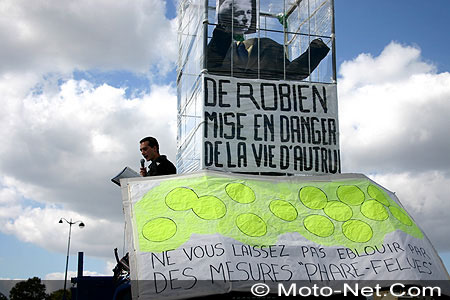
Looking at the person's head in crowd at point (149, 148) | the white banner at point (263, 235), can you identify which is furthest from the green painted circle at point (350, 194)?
the person's head in crowd at point (149, 148)

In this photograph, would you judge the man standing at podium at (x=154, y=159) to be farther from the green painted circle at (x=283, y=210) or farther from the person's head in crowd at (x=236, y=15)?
the person's head in crowd at (x=236, y=15)

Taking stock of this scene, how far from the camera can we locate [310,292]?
617 centimetres

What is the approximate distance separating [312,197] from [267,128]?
13.7 feet

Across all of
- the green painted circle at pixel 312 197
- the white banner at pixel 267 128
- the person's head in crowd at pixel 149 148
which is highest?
the white banner at pixel 267 128

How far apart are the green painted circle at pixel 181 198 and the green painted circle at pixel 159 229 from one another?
0.31m

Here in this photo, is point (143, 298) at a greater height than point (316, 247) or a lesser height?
lesser

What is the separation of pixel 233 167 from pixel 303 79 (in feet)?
10.6

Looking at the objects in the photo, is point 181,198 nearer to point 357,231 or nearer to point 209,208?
point 209,208

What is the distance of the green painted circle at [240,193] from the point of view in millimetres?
7211

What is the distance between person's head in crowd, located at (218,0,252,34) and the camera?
12641mm

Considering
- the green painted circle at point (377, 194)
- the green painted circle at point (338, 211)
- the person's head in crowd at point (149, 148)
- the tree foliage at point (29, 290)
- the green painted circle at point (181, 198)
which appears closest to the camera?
the green painted circle at point (181, 198)

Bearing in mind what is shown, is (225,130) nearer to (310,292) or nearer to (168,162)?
(168,162)

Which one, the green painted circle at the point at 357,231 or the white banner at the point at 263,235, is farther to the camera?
the green painted circle at the point at 357,231

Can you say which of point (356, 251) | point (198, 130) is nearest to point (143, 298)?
point (356, 251)
